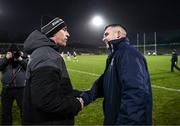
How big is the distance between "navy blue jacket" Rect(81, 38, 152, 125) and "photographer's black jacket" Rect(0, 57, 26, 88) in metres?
4.21

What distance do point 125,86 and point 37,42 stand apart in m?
1.16

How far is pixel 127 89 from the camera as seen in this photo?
11.6ft

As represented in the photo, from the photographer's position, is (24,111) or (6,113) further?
(6,113)

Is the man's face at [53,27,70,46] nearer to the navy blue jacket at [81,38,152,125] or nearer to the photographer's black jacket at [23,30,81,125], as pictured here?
the photographer's black jacket at [23,30,81,125]

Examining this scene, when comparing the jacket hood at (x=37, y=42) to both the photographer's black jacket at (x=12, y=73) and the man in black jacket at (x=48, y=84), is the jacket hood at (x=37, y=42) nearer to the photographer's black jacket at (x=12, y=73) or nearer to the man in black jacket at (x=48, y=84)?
the man in black jacket at (x=48, y=84)

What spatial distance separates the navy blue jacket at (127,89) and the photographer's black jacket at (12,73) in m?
4.21

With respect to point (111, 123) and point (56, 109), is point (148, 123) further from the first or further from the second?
point (56, 109)

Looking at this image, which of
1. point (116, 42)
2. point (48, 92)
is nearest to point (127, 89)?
point (116, 42)

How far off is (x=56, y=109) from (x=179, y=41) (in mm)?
91307

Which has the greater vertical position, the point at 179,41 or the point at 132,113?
the point at 132,113

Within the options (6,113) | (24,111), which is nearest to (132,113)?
(24,111)

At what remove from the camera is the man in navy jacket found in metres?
3.49

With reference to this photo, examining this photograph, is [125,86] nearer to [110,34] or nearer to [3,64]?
[110,34]

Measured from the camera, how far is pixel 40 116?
361 cm
